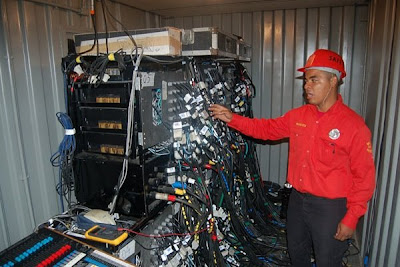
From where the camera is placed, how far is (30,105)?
1812 mm

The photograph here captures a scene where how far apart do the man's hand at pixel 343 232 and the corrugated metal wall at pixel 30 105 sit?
199cm

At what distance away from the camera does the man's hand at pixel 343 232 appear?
169 cm

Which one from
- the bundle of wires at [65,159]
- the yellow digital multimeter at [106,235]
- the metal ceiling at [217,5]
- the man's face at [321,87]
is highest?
the metal ceiling at [217,5]

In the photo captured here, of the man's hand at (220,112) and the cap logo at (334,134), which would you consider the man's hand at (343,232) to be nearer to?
the cap logo at (334,134)

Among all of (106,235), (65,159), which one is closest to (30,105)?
(65,159)

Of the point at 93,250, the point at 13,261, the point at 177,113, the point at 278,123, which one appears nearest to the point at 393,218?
the point at 278,123

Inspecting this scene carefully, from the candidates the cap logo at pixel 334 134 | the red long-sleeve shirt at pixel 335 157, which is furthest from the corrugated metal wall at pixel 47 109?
the cap logo at pixel 334 134

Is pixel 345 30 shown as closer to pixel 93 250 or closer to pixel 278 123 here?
pixel 278 123

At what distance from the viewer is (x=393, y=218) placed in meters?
1.72

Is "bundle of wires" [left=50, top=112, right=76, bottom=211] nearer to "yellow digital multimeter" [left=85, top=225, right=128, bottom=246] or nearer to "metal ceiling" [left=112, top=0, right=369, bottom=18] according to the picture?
"yellow digital multimeter" [left=85, top=225, right=128, bottom=246]

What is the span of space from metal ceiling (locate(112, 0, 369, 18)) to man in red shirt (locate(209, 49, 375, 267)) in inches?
48.9

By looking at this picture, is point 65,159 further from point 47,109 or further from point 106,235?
point 106,235

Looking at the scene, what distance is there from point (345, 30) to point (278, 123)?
1694mm

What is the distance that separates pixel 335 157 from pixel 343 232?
47 centimetres
